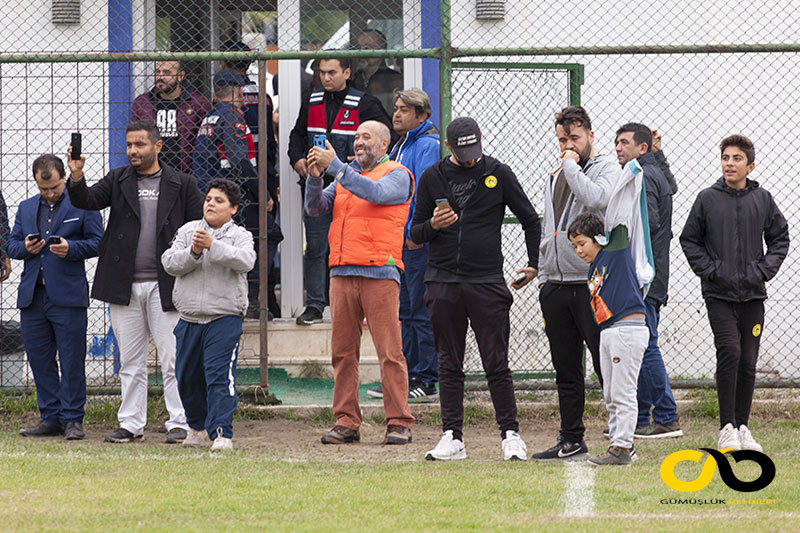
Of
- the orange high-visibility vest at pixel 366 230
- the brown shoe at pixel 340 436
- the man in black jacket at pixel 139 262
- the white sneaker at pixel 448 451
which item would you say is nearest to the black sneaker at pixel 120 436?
the man in black jacket at pixel 139 262

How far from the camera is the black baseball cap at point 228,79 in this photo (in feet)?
29.2

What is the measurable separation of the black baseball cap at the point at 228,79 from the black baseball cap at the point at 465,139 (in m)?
2.98

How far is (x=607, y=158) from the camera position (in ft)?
20.8

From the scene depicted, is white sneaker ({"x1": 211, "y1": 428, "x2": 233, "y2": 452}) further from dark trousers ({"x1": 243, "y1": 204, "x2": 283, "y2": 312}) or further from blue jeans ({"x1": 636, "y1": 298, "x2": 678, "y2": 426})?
blue jeans ({"x1": 636, "y1": 298, "x2": 678, "y2": 426})

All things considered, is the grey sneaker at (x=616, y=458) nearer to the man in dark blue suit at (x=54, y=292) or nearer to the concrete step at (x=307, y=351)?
the concrete step at (x=307, y=351)

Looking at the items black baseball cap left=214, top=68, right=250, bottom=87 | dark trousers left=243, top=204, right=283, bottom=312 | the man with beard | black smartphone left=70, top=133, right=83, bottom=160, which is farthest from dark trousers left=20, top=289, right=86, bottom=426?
black baseball cap left=214, top=68, right=250, bottom=87

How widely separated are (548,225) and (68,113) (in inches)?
198

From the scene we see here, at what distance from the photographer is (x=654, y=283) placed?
747 cm

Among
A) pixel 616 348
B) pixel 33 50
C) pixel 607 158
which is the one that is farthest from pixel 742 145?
pixel 33 50

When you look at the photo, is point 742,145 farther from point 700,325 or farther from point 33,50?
point 33,50

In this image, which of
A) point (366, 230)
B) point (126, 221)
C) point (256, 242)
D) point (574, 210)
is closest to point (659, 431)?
point (574, 210)

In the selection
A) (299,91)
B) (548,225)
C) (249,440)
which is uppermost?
(299,91)

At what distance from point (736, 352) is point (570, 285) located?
1.27 meters

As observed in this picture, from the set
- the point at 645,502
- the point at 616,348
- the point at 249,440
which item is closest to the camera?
the point at 645,502
